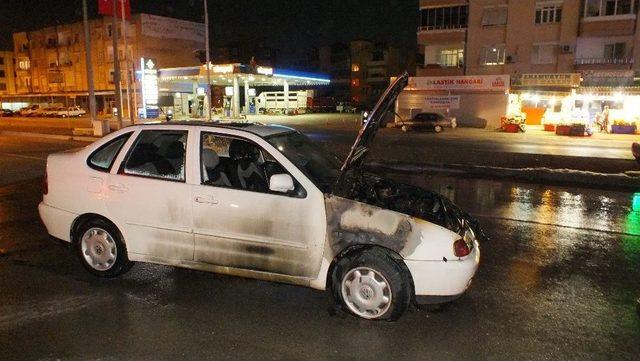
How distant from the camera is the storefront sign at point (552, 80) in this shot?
115ft

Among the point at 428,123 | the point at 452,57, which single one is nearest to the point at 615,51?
the point at 452,57

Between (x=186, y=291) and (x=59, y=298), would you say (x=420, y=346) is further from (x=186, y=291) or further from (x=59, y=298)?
(x=59, y=298)

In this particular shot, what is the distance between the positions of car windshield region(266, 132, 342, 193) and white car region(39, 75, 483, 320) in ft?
0.07

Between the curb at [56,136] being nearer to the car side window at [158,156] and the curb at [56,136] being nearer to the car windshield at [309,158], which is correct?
the car side window at [158,156]

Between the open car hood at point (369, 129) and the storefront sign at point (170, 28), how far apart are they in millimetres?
59916

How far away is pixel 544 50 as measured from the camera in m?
37.7

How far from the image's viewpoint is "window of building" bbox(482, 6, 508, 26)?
38938 mm

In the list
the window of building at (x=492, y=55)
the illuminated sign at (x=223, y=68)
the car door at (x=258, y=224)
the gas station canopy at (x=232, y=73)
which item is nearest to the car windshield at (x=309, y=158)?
the car door at (x=258, y=224)

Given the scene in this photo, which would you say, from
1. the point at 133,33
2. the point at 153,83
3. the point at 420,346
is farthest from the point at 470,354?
Result: the point at 133,33

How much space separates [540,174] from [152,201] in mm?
10968

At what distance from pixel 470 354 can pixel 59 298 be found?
3881mm

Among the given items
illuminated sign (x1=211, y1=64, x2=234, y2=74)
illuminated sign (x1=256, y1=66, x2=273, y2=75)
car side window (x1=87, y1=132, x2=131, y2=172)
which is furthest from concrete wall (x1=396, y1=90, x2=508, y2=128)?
car side window (x1=87, y1=132, x2=131, y2=172)

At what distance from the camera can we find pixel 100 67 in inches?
2420

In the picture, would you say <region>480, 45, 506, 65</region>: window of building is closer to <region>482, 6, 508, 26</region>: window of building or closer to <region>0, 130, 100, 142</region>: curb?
<region>482, 6, 508, 26</region>: window of building
